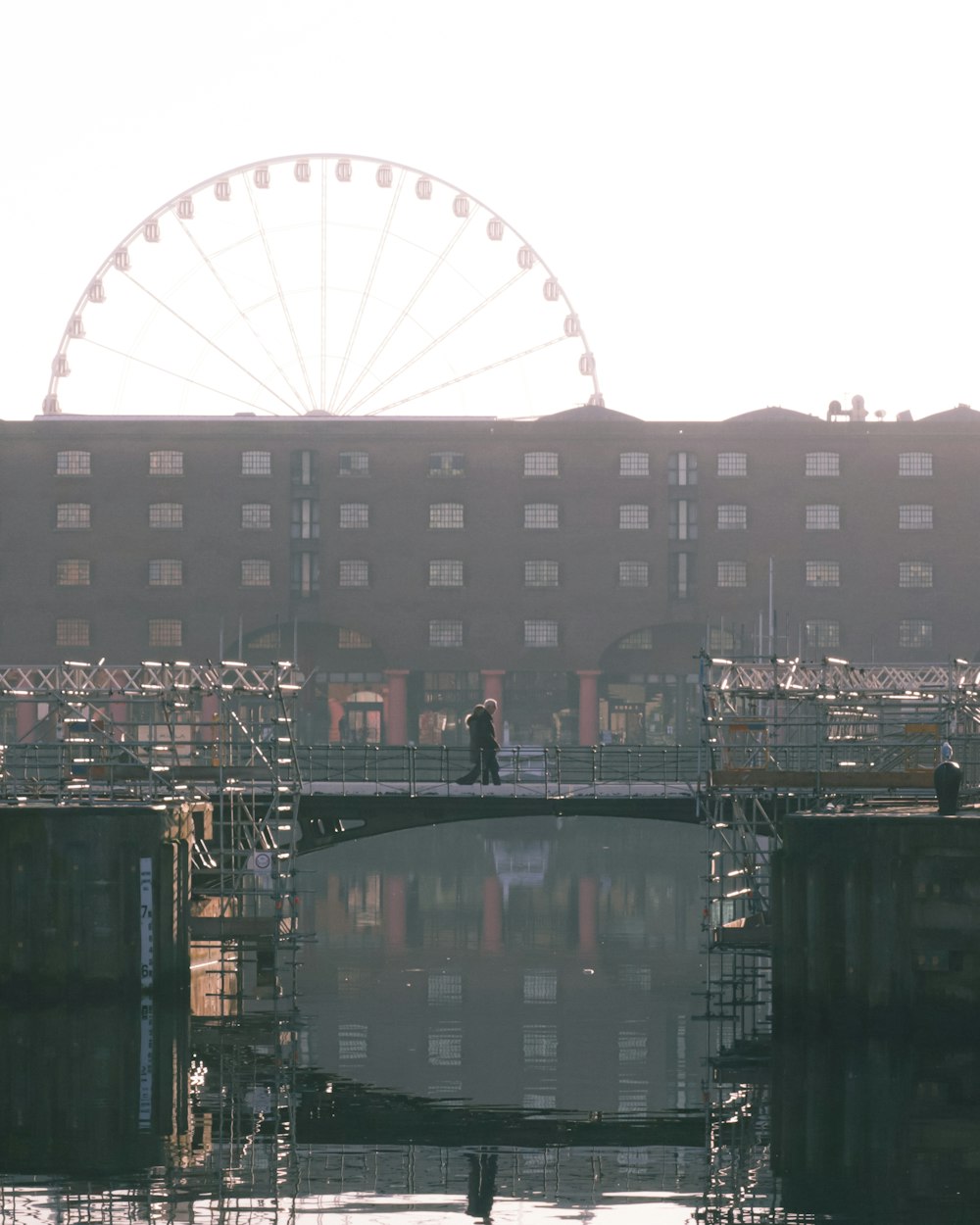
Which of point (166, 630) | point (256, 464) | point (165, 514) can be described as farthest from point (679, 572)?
point (165, 514)

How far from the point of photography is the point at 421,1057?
33.3 m

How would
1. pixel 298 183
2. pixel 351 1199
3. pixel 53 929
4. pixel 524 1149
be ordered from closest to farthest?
pixel 351 1199
pixel 524 1149
pixel 53 929
pixel 298 183

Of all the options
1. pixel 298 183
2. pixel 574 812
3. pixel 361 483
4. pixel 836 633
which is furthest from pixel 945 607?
pixel 574 812

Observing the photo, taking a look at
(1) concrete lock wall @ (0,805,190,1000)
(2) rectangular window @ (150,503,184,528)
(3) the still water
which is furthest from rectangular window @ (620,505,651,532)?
(1) concrete lock wall @ (0,805,190,1000)

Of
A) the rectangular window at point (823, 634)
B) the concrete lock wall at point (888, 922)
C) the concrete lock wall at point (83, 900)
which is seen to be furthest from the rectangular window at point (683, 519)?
the concrete lock wall at point (888, 922)

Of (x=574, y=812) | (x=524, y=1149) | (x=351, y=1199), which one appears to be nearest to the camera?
(x=351, y=1199)

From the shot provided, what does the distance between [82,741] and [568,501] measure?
201ft

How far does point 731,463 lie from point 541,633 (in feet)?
36.2

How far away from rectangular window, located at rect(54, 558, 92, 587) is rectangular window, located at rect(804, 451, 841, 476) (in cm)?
3148

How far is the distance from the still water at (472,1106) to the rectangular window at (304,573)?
5094 centimetres

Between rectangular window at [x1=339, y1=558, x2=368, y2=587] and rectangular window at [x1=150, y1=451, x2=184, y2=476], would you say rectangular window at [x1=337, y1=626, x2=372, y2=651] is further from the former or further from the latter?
rectangular window at [x1=150, y1=451, x2=184, y2=476]

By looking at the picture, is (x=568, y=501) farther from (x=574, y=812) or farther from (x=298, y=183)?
(x=574, y=812)

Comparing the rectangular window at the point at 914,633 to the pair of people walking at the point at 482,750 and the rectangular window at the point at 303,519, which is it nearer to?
the rectangular window at the point at 303,519

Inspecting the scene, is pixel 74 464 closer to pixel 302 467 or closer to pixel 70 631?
pixel 70 631
